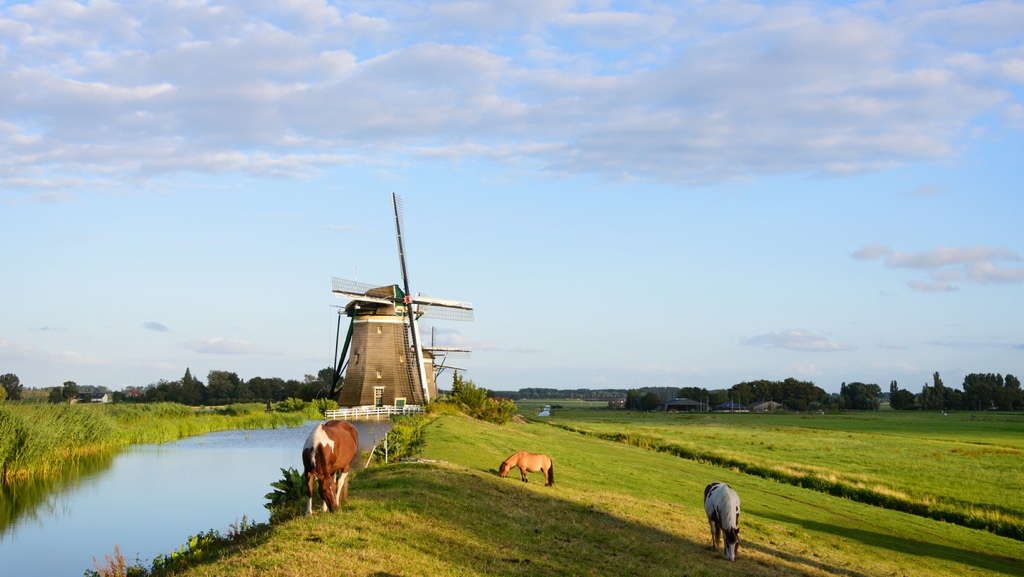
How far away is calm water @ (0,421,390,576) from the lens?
1844 centimetres

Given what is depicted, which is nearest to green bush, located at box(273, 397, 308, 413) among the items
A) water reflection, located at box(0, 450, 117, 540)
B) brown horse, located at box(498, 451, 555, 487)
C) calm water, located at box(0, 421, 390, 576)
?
calm water, located at box(0, 421, 390, 576)

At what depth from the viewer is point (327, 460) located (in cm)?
1376

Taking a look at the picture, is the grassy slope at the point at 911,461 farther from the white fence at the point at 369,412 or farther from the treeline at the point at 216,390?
the treeline at the point at 216,390

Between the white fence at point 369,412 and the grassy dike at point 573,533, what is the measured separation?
36954 millimetres

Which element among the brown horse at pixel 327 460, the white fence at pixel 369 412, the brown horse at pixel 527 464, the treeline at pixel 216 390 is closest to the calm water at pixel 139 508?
the brown horse at pixel 327 460

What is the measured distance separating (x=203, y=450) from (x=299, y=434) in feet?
40.6

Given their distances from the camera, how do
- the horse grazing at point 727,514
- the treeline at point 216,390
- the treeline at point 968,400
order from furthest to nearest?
1. the treeline at point 968,400
2. the treeline at point 216,390
3. the horse grazing at point 727,514

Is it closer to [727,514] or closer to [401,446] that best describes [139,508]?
[401,446]

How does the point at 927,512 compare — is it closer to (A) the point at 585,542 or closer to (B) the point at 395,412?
(A) the point at 585,542

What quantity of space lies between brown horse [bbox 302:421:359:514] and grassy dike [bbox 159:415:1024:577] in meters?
0.37

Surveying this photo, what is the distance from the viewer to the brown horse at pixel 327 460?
13656 mm

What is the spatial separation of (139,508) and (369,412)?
153ft

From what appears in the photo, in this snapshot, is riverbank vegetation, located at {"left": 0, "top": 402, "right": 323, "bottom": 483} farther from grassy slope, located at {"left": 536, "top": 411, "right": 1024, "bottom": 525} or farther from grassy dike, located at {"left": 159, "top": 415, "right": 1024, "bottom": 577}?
grassy slope, located at {"left": 536, "top": 411, "right": 1024, "bottom": 525}

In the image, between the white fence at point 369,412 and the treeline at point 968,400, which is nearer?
the white fence at point 369,412
